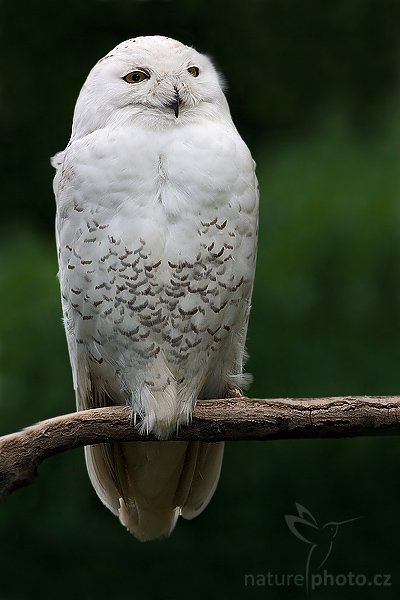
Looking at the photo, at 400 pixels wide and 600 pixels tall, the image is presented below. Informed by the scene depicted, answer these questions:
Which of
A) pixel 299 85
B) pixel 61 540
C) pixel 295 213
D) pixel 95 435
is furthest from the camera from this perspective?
pixel 299 85

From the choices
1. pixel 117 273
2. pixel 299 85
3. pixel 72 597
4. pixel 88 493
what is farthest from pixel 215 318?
pixel 299 85

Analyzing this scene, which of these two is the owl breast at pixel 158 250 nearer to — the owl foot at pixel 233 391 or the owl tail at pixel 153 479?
the owl foot at pixel 233 391

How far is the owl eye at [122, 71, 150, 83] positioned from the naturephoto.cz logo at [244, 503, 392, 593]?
7.22 ft

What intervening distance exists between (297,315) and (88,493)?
122 centimetres

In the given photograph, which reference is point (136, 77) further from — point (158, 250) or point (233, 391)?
point (233, 391)

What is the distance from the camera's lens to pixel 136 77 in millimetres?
3275

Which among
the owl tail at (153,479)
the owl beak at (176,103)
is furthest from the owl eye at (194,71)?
the owl tail at (153,479)

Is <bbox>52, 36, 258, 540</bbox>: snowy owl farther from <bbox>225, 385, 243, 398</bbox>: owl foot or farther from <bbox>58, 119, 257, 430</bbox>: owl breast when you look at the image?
<bbox>225, 385, 243, 398</bbox>: owl foot

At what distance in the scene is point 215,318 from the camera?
10.9 feet

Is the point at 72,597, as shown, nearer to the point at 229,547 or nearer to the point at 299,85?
the point at 229,547

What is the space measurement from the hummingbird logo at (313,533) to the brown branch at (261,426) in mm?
1591

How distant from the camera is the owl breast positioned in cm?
319

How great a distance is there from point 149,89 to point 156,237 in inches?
18.0

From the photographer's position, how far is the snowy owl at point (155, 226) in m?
3.20
